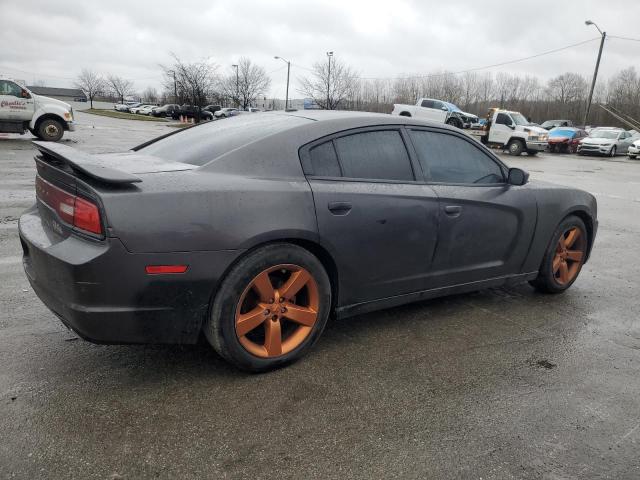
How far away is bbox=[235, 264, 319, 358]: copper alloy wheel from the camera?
279 cm

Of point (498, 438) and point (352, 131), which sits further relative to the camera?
point (352, 131)

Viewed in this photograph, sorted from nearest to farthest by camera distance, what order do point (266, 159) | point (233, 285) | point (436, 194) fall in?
point (233, 285) → point (266, 159) → point (436, 194)

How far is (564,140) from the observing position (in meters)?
30.2

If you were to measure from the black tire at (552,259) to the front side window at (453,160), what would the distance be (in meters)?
0.83

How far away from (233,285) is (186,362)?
69cm

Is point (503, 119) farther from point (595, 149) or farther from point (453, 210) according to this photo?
point (453, 210)

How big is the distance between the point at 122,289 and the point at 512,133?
2642 cm

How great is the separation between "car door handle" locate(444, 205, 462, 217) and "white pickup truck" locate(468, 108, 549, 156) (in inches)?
953

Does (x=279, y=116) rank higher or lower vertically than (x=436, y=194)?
higher

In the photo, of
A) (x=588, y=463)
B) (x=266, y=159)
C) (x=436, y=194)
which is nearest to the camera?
(x=588, y=463)

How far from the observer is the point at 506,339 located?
3.59 m

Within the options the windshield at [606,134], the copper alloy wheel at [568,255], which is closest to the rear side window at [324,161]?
the copper alloy wheel at [568,255]

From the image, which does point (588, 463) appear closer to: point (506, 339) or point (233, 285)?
point (506, 339)

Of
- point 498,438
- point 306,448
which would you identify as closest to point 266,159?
point 306,448
